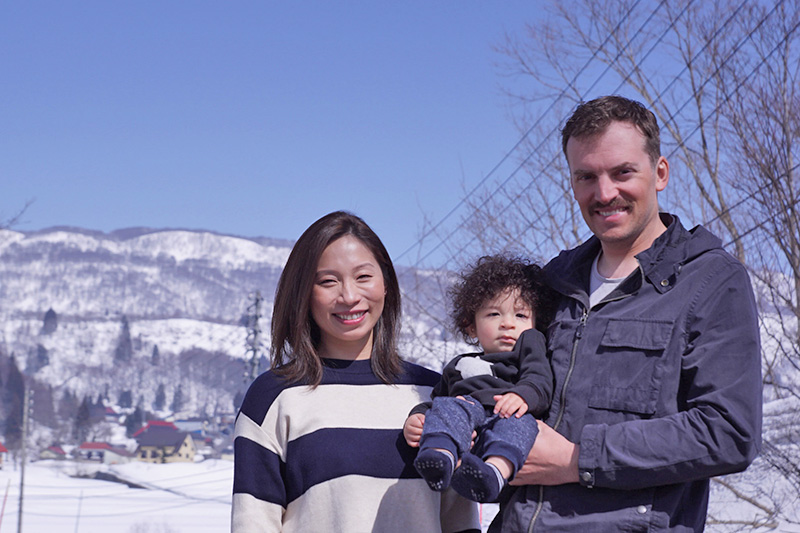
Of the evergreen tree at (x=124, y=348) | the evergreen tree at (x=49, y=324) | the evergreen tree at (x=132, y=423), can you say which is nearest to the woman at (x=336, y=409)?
the evergreen tree at (x=132, y=423)

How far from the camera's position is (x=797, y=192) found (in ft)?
27.5

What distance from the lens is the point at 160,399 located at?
14500 centimetres

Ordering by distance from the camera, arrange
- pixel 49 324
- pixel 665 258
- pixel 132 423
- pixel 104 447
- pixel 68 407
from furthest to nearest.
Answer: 1. pixel 49 324
2. pixel 68 407
3. pixel 132 423
4. pixel 104 447
5. pixel 665 258

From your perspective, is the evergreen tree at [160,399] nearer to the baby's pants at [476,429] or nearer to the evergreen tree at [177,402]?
the evergreen tree at [177,402]

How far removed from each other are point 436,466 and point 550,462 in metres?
0.28

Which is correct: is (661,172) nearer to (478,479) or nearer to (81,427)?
(478,479)

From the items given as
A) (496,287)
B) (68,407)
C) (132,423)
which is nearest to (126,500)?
(132,423)

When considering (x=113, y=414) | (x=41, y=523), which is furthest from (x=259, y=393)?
(x=113, y=414)

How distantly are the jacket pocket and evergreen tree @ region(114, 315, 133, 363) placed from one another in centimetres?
17912

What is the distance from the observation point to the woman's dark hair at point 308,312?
265 centimetres

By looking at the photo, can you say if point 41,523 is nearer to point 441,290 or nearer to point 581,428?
point 441,290

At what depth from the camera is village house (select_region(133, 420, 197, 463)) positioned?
84312mm

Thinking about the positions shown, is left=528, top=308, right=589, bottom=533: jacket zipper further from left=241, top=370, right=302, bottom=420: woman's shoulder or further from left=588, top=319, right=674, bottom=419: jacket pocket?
left=241, top=370, right=302, bottom=420: woman's shoulder

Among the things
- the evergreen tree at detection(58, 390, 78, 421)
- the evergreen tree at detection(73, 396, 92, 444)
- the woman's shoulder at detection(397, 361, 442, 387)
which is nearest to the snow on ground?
the evergreen tree at detection(73, 396, 92, 444)
